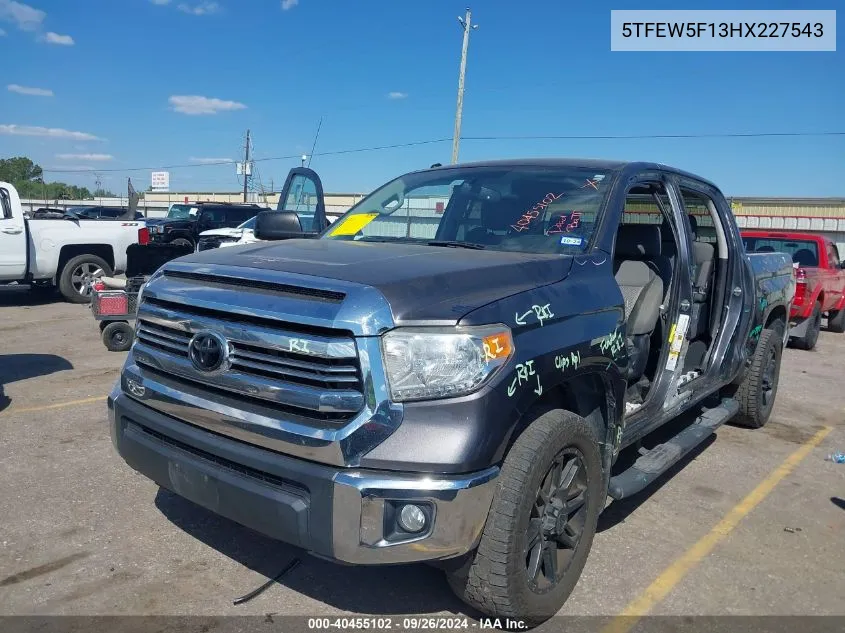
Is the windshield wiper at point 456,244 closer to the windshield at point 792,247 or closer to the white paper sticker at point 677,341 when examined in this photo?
the white paper sticker at point 677,341

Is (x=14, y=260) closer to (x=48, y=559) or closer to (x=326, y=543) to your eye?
(x=48, y=559)

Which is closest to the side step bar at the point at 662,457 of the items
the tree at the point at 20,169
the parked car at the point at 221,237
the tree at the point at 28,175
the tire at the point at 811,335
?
the tire at the point at 811,335

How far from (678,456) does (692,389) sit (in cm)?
Answer: 68

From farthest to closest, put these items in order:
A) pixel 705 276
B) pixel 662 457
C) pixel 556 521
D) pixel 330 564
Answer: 1. pixel 705 276
2. pixel 662 457
3. pixel 330 564
4. pixel 556 521

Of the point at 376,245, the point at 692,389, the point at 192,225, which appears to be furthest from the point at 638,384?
the point at 192,225

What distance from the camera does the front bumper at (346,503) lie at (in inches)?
96.4

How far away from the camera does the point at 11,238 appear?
11398 millimetres

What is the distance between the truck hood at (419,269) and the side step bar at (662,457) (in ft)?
3.76

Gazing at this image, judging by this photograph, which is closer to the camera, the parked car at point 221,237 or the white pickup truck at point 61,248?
the white pickup truck at point 61,248

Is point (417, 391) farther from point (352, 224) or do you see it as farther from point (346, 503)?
point (352, 224)

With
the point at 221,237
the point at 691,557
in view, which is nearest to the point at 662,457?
the point at 691,557

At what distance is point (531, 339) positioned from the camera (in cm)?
275

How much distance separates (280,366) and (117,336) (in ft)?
21.6

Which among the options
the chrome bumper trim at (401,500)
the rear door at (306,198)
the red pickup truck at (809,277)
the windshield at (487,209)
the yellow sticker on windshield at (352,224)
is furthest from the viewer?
the red pickup truck at (809,277)
